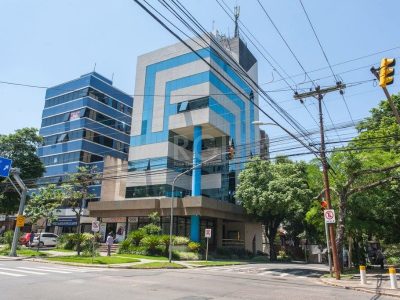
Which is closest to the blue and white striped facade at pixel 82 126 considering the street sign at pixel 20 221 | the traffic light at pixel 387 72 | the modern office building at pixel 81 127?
the modern office building at pixel 81 127

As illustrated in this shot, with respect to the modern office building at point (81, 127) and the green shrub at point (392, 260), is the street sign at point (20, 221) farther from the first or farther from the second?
the green shrub at point (392, 260)

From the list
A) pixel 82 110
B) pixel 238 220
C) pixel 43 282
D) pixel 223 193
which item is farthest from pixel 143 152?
pixel 43 282

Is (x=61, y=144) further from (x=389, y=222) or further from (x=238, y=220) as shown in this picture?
(x=389, y=222)

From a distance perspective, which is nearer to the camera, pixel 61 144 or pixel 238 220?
pixel 238 220

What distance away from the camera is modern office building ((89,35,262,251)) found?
3994 centimetres

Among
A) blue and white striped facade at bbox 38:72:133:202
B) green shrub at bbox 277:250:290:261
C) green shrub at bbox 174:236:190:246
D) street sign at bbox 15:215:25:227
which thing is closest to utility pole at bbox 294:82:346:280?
green shrub at bbox 174:236:190:246

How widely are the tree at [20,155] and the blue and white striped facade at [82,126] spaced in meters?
13.0

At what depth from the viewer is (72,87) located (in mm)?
63812

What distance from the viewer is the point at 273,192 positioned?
35219mm

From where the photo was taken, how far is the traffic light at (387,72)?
9.67m

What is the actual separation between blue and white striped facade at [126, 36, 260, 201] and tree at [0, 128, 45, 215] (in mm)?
11134

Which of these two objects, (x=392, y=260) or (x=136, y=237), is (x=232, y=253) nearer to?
(x=136, y=237)

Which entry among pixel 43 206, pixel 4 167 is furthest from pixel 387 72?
pixel 43 206

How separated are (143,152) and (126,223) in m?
8.69
